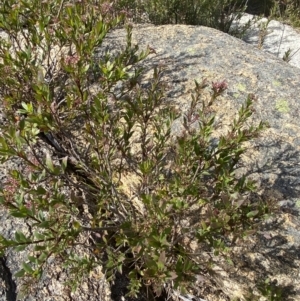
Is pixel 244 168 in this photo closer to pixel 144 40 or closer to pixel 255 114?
pixel 255 114

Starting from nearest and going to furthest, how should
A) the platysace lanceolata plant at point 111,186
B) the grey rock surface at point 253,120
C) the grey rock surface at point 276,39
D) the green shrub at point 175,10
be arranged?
the platysace lanceolata plant at point 111,186
the grey rock surface at point 253,120
the green shrub at point 175,10
the grey rock surface at point 276,39

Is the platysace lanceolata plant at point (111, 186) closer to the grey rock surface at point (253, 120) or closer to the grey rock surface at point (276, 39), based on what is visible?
the grey rock surface at point (253, 120)

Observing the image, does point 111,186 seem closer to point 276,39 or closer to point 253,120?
point 253,120

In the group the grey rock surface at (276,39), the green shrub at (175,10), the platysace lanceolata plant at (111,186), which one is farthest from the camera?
the grey rock surface at (276,39)

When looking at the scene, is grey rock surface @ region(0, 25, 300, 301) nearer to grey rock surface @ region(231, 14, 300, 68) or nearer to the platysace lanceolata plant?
the platysace lanceolata plant

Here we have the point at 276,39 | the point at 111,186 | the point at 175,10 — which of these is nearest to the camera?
the point at 111,186

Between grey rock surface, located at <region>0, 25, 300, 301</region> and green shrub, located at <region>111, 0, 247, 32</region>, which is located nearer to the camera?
grey rock surface, located at <region>0, 25, 300, 301</region>

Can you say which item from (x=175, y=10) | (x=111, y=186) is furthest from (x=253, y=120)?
(x=175, y=10)

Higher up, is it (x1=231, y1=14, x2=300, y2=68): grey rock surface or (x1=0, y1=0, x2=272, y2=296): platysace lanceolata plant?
(x1=0, y1=0, x2=272, y2=296): platysace lanceolata plant

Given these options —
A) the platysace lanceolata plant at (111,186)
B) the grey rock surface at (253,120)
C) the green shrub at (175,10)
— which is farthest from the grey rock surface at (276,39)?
the platysace lanceolata plant at (111,186)

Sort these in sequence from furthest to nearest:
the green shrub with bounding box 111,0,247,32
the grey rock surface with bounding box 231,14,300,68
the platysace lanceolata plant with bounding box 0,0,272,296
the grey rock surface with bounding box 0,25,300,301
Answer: the grey rock surface with bounding box 231,14,300,68 → the green shrub with bounding box 111,0,247,32 → the grey rock surface with bounding box 0,25,300,301 → the platysace lanceolata plant with bounding box 0,0,272,296

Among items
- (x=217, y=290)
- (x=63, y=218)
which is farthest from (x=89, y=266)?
(x=217, y=290)

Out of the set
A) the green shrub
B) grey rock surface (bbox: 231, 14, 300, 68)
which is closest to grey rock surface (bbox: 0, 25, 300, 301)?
the green shrub

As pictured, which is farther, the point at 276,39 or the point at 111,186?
the point at 276,39
